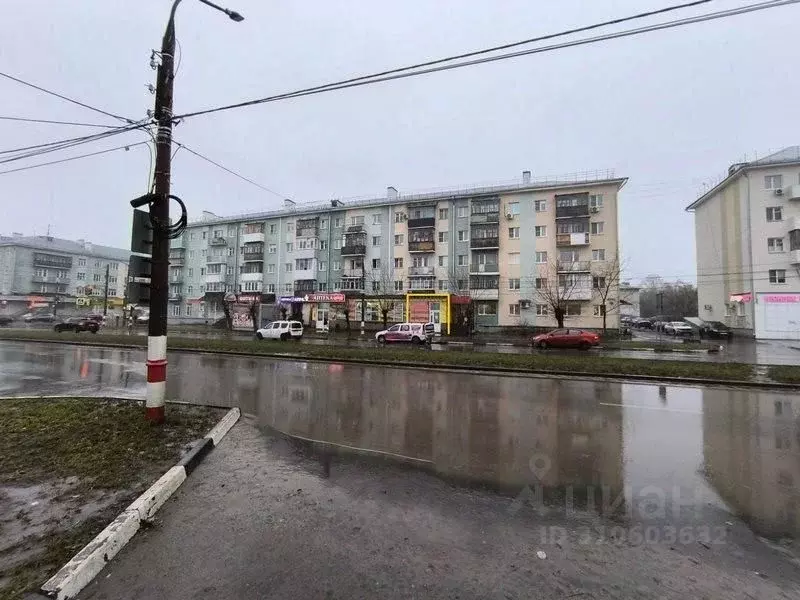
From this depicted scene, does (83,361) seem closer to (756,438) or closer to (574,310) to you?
(756,438)

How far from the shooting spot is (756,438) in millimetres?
6395

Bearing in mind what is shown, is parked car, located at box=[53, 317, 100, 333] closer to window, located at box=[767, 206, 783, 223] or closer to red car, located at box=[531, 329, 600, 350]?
red car, located at box=[531, 329, 600, 350]

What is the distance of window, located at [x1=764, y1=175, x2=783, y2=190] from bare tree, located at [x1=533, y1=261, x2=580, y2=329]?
19609 mm

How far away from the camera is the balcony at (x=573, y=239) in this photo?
41.2 metres

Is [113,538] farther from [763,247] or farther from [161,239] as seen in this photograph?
[763,247]

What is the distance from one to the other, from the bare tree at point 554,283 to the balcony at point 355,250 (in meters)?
20.7

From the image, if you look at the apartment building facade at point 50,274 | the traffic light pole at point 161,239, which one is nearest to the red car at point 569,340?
the traffic light pole at point 161,239

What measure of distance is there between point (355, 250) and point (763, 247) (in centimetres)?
4232

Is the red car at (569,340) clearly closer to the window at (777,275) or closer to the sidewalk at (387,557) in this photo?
the sidewalk at (387,557)

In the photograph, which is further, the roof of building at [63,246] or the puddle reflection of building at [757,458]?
the roof of building at [63,246]

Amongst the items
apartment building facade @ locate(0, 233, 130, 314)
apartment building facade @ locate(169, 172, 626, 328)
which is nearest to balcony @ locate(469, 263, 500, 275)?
apartment building facade @ locate(169, 172, 626, 328)

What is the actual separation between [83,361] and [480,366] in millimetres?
16496

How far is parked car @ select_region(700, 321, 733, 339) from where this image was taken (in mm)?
37500

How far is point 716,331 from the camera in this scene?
37.3 meters
